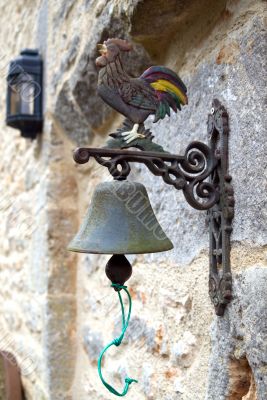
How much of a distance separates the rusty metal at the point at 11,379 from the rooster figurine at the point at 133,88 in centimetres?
178

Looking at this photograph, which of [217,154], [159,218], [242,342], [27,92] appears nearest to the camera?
[242,342]

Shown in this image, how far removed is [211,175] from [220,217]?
0.33ft

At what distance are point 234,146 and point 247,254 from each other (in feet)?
0.79

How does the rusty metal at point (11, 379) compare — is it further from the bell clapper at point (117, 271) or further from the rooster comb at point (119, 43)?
the rooster comb at point (119, 43)

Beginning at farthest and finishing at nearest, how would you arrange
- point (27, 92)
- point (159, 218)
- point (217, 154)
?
1. point (27, 92)
2. point (159, 218)
3. point (217, 154)

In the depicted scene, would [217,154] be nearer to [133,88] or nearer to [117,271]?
[133,88]

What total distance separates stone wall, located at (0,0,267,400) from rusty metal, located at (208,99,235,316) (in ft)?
0.06

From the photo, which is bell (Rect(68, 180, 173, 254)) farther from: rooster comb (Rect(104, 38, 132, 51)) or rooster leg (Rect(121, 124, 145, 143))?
rooster comb (Rect(104, 38, 132, 51))

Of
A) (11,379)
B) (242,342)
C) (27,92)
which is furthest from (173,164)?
(11,379)

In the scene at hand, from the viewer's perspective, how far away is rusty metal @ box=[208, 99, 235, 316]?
1117 millimetres

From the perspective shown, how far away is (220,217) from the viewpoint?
3.78ft

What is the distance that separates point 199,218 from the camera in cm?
129

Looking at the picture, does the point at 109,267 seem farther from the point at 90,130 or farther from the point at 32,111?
the point at 32,111

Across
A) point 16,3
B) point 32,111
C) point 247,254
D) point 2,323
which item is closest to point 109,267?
point 247,254
